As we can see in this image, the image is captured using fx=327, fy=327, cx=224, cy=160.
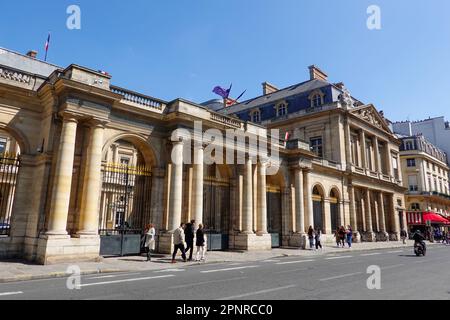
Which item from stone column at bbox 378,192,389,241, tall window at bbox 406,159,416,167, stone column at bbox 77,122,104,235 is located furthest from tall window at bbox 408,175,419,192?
stone column at bbox 77,122,104,235

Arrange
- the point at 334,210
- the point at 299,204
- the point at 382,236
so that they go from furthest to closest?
the point at 382,236
the point at 334,210
the point at 299,204

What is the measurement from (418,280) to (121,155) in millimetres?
27822

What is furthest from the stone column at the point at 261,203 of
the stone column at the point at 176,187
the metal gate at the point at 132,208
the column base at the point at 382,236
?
the column base at the point at 382,236

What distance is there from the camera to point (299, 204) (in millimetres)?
24078

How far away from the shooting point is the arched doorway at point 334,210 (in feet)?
98.0

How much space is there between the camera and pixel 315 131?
1307 inches

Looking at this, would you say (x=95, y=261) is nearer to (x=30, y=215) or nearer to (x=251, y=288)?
(x=30, y=215)

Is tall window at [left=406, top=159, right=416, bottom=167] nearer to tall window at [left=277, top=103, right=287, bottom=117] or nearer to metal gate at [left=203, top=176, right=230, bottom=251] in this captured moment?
tall window at [left=277, top=103, right=287, bottom=117]

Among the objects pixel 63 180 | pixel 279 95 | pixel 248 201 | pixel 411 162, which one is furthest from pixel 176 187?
pixel 411 162

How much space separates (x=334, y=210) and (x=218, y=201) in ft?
44.8

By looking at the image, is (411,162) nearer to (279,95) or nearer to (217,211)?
(279,95)

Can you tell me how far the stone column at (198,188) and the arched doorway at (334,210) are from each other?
639 inches

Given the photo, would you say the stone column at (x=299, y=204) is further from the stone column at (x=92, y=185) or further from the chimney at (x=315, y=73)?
the chimney at (x=315, y=73)
